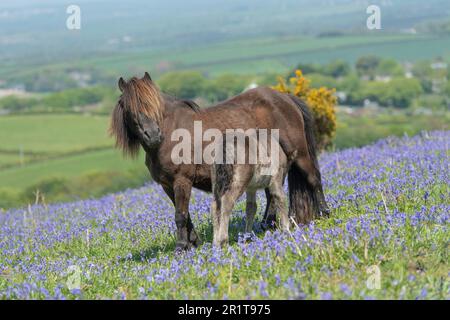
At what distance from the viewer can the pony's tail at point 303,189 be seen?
9.70 m

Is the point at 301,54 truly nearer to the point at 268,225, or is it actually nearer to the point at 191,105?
the point at 268,225

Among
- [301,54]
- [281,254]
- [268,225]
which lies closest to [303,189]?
[268,225]

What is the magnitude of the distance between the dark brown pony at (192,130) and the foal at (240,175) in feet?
1.72

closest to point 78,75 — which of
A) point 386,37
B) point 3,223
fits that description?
point 386,37

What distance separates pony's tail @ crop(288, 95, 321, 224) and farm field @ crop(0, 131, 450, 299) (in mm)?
319

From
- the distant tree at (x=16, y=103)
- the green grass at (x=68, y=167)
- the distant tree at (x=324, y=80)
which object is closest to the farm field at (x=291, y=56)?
the distant tree at (x=324, y=80)

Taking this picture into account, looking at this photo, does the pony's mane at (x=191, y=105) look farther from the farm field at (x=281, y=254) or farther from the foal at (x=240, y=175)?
the farm field at (x=281, y=254)

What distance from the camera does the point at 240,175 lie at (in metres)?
8.22

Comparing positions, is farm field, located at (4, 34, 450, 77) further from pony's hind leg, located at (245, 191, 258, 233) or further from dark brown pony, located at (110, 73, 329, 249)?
pony's hind leg, located at (245, 191, 258, 233)

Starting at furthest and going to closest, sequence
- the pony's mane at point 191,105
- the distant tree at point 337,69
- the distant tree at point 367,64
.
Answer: the distant tree at point 367,64, the distant tree at point 337,69, the pony's mane at point 191,105

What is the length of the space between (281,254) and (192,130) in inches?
104

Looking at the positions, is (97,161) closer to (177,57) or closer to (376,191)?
(376,191)

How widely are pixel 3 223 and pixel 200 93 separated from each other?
4197 inches

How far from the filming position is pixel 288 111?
991cm
